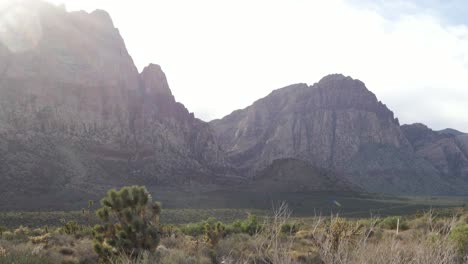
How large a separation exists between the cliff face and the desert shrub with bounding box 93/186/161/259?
210 ft

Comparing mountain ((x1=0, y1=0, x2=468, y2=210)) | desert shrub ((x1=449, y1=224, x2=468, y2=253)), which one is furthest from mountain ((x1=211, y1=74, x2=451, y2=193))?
desert shrub ((x1=449, y1=224, x2=468, y2=253))

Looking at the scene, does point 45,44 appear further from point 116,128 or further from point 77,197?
point 77,197

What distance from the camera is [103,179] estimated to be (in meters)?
95.8

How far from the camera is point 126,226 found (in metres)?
20.2

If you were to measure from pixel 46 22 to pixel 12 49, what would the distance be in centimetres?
1736

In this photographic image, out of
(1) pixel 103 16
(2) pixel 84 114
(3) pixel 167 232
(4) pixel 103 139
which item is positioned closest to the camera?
(3) pixel 167 232

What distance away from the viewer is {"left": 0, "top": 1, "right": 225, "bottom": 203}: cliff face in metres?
89.5

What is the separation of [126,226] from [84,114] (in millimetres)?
104976

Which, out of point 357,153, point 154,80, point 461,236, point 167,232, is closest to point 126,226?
point 167,232

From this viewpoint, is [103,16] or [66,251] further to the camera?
[103,16]

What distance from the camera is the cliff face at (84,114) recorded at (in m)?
Answer: 89.5

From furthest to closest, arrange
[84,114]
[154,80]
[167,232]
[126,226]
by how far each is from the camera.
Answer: [154,80] < [84,114] < [167,232] < [126,226]

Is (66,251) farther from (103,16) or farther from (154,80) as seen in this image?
(103,16)

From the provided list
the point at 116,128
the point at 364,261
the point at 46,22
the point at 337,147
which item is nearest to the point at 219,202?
the point at 116,128
